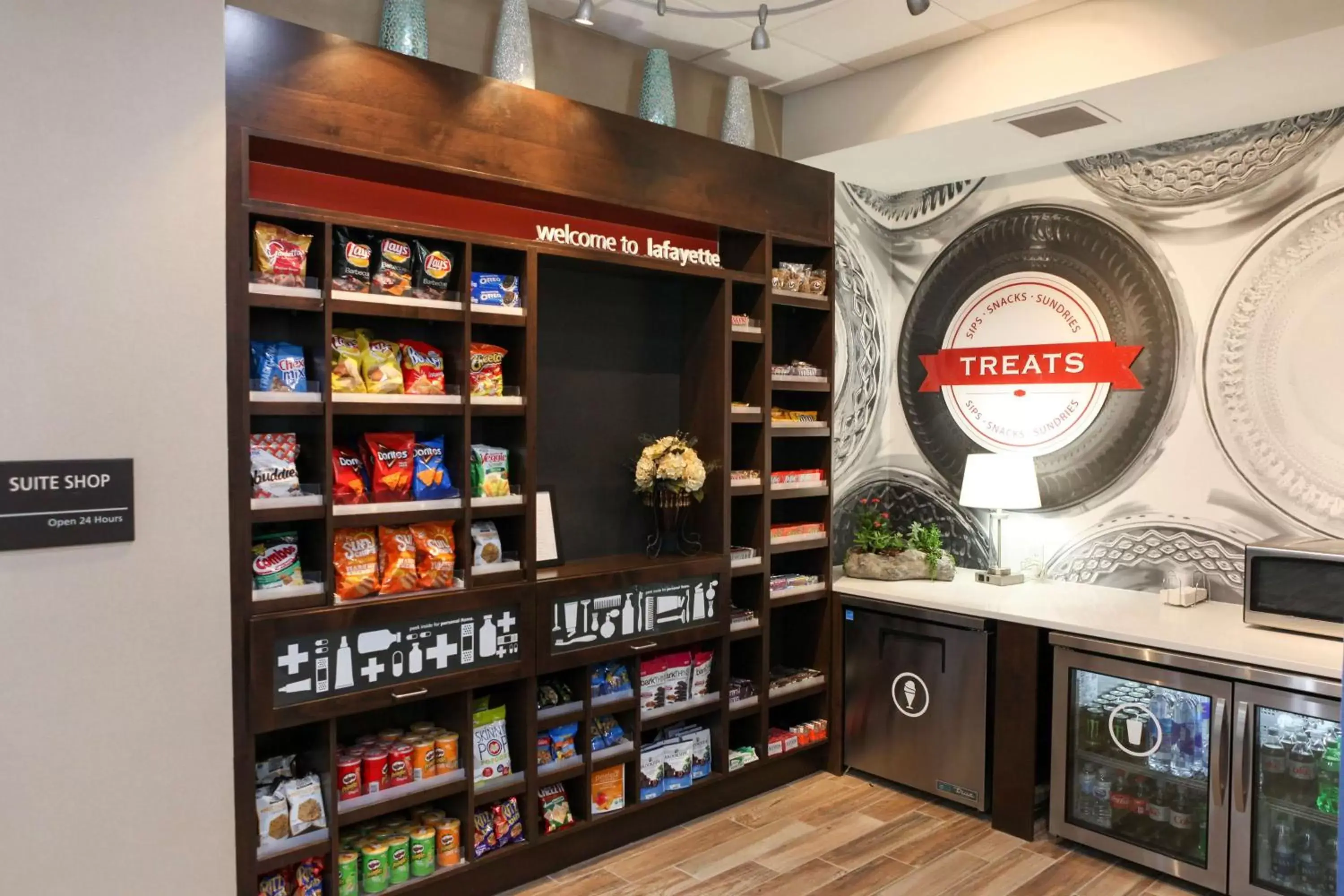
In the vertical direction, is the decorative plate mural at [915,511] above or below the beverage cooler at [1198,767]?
above

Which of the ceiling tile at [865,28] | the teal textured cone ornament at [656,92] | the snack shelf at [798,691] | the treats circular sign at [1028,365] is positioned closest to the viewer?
the ceiling tile at [865,28]

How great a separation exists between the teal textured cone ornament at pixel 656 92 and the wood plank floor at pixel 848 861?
2.67 m

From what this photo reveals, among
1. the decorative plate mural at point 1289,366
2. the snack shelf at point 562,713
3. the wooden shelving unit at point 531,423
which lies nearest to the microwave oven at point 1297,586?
the decorative plate mural at point 1289,366

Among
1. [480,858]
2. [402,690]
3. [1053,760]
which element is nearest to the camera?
[402,690]

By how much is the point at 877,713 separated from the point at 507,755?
1.63 meters

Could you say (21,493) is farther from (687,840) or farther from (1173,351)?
(1173,351)

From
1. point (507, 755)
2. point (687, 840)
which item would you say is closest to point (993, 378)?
point (687, 840)

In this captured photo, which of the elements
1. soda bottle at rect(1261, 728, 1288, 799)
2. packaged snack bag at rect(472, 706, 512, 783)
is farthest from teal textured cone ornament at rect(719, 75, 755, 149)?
soda bottle at rect(1261, 728, 1288, 799)

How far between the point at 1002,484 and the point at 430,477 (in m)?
2.39

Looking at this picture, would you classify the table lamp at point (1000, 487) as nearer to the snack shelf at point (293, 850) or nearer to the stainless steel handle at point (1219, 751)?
the stainless steel handle at point (1219, 751)

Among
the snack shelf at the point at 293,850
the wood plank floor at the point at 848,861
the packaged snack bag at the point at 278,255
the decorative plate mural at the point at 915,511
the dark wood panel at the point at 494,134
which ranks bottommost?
the wood plank floor at the point at 848,861

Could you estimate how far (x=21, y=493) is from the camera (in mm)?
2127

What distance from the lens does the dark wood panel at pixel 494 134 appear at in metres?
2.49

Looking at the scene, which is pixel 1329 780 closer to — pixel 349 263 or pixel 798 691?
pixel 798 691
